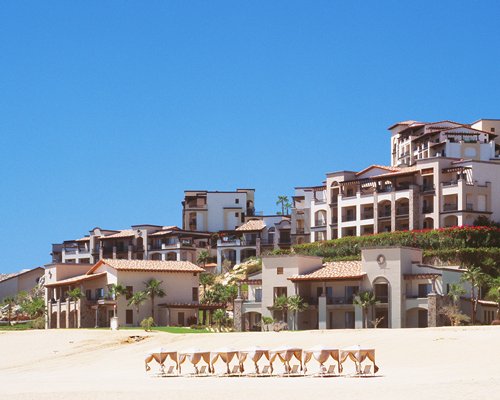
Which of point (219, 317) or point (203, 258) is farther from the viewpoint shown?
point (203, 258)

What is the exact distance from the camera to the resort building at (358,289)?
79250 millimetres

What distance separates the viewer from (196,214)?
140 meters

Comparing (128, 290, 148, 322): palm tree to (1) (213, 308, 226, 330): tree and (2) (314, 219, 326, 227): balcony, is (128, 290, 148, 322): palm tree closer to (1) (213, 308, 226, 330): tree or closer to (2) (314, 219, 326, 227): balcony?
(1) (213, 308, 226, 330): tree

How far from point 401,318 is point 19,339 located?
2894 cm

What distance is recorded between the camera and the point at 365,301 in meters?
79.9

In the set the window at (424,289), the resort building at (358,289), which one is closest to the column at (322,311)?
the resort building at (358,289)

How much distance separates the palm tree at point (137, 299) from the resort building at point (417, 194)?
22.7 metres

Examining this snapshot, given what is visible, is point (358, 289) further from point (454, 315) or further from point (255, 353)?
point (255, 353)

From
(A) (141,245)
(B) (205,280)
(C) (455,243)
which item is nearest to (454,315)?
(C) (455,243)

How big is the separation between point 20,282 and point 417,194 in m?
58.5

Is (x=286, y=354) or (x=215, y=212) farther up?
(x=215, y=212)

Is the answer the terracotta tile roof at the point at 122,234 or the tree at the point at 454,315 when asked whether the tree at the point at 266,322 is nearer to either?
the tree at the point at 454,315

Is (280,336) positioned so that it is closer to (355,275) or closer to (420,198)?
(355,275)

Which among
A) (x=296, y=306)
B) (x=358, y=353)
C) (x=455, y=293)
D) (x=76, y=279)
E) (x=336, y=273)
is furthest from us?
(x=76, y=279)
